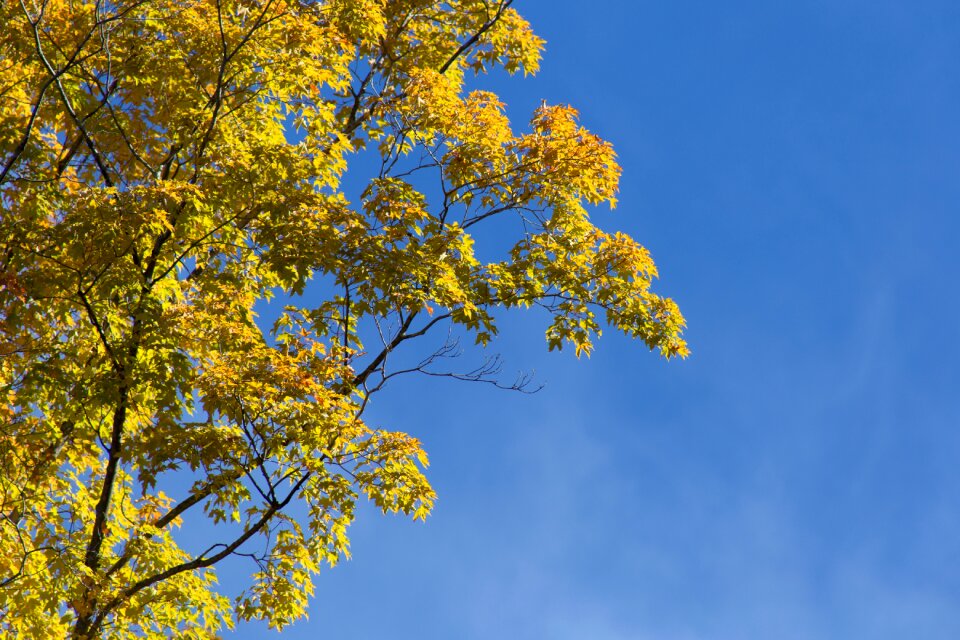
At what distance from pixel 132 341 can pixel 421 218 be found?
3.63 m

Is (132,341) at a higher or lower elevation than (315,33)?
lower

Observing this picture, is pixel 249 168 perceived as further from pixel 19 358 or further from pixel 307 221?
pixel 19 358

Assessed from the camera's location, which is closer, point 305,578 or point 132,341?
point 132,341

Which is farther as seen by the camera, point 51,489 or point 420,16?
point 420,16

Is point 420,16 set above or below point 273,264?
above

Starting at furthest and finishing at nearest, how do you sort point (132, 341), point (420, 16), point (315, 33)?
point (420, 16) < point (315, 33) < point (132, 341)

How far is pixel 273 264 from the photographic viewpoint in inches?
420

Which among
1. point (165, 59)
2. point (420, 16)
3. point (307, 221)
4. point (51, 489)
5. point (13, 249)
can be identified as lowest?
point (51, 489)

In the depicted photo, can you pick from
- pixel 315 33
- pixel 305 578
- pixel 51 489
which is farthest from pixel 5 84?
pixel 305 578

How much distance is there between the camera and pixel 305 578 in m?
11.5

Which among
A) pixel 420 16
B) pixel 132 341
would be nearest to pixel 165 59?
pixel 132 341

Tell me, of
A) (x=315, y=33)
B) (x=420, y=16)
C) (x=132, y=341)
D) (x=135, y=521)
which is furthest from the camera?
(x=420, y=16)

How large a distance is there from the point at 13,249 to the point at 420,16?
7.15 m

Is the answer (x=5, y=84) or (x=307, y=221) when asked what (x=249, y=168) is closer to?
(x=307, y=221)
